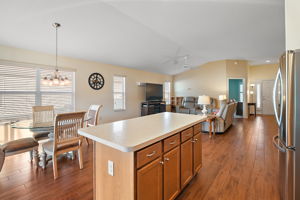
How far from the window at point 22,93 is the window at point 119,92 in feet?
6.73

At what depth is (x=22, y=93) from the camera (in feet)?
11.7

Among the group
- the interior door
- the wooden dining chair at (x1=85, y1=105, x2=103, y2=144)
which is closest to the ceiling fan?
the wooden dining chair at (x1=85, y1=105, x2=103, y2=144)

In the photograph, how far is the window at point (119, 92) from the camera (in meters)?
5.88

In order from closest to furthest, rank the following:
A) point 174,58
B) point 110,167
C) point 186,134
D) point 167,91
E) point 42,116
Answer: point 110,167 → point 186,134 → point 42,116 → point 174,58 → point 167,91

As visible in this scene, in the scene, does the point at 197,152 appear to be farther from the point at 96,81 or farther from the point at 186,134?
the point at 96,81

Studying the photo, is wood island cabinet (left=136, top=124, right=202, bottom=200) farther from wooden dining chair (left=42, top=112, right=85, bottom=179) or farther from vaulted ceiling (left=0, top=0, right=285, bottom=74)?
vaulted ceiling (left=0, top=0, right=285, bottom=74)

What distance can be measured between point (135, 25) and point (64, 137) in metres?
2.79

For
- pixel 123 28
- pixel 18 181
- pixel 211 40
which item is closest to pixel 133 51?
pixel 123 28

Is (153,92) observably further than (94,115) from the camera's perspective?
Yes

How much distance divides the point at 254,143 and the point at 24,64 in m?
6.15

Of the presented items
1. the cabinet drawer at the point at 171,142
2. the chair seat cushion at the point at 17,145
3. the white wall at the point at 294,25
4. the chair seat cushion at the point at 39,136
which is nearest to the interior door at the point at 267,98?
the white wall at the point at 294,25

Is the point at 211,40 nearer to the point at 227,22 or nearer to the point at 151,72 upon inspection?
the point at 227,22

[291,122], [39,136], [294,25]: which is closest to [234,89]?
[294,25]

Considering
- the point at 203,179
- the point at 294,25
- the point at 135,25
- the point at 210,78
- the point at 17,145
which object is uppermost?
the point at 135,25
